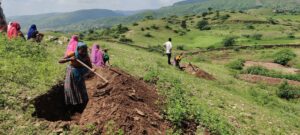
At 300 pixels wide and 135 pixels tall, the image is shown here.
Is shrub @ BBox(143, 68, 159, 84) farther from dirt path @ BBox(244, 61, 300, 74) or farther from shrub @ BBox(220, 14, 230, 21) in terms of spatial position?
shrub @ BBox(220, 14, 230, 21)

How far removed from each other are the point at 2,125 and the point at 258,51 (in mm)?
44620

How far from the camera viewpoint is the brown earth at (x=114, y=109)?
9.35 metres

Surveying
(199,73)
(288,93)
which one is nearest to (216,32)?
(288,93)

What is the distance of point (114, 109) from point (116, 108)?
70 millimetres

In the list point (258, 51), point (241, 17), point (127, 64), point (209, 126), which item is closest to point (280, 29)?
point (241, 17)

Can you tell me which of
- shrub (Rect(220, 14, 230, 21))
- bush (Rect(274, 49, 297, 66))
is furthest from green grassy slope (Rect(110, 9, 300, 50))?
bush (Rect(274, 49, 297, 66))

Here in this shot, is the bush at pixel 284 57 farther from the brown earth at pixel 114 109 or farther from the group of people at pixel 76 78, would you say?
the group of people at pixel 76 78

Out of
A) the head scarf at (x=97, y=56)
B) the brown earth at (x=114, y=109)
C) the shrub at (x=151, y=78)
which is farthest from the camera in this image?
the head scarf at (x=97, y=56)

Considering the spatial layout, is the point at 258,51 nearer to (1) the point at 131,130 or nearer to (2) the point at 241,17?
Answer: (1) the point at 131,130

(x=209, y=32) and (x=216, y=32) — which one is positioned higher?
(x=209, y=32)

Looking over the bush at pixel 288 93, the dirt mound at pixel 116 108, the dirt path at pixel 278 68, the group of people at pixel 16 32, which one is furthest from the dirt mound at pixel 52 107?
the dirt path at pixel 278 68

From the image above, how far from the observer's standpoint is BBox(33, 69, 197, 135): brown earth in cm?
935

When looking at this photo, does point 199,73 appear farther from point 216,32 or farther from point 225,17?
point 225,17

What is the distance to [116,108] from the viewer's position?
9805mm
